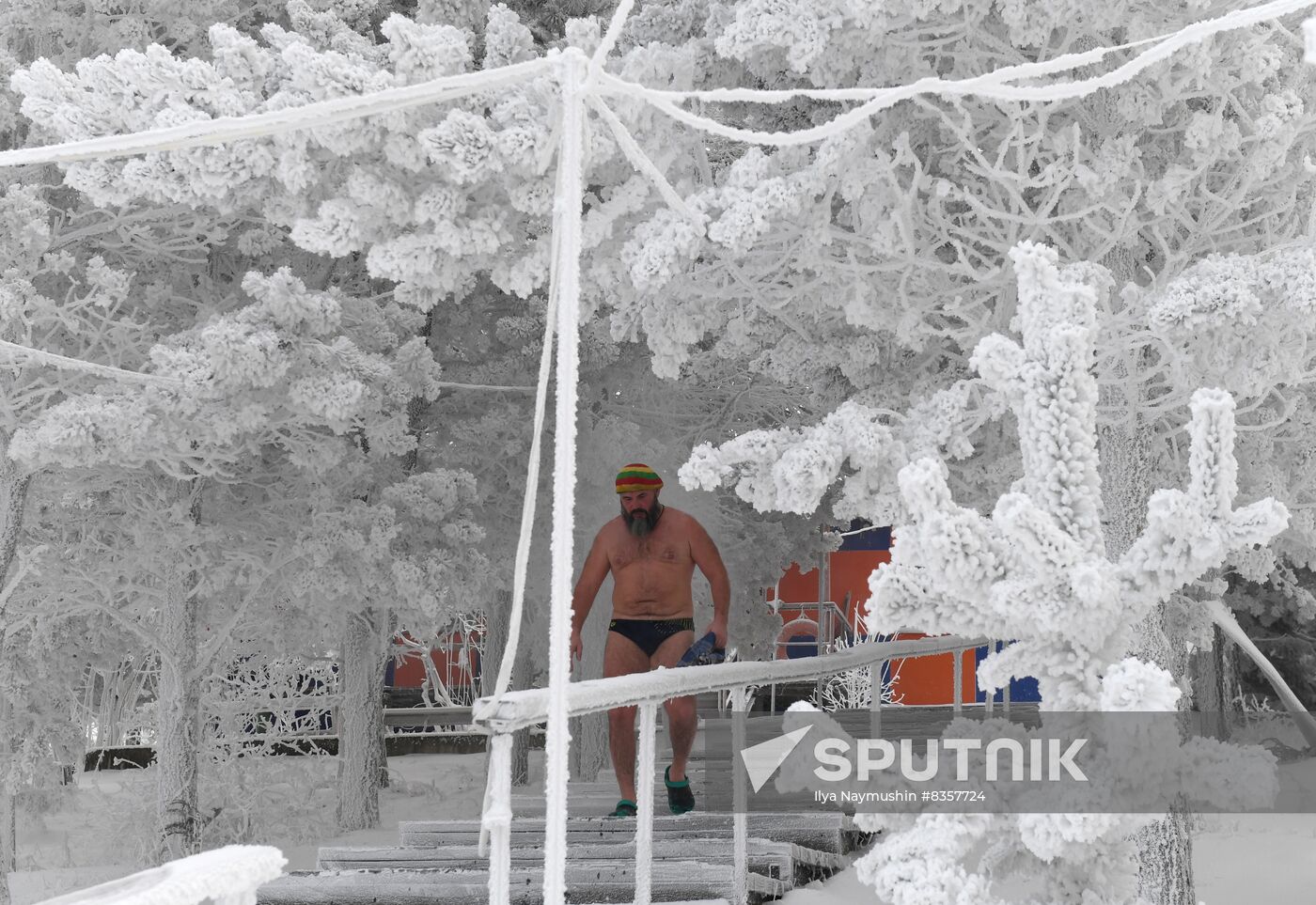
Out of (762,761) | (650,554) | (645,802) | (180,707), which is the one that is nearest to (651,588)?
(650,554)

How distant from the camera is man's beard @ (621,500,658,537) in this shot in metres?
7.45

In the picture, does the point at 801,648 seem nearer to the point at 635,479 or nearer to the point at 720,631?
the point at 635,479

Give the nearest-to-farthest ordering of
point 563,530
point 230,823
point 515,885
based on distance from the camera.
→ point 563,530
point 515,885
point 230,823

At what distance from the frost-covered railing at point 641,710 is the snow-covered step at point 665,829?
3.11ft

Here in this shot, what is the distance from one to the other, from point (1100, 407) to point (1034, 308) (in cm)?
298

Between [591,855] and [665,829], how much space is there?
0.67 metres

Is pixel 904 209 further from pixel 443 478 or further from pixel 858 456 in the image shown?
pixel 443 478

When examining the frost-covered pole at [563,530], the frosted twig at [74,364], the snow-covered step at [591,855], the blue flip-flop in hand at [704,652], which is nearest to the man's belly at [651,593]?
the blue flip-flop in hand at [704,652]

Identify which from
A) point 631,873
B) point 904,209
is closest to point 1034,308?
point 904,209

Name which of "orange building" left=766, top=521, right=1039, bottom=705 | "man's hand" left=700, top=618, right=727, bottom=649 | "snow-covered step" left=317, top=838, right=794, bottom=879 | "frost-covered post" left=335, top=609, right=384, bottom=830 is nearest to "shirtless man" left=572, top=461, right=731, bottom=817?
"man's hand" left=700, top=618, right=727, bottom=649

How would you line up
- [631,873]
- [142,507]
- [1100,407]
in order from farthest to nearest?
1. [142,507]
2. [1100,407]
3. [631,873]

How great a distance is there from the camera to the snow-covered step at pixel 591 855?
5.91 m

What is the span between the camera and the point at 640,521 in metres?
7.46

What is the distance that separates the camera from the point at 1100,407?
654cm
